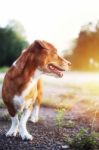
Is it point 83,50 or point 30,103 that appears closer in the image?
point 30,103

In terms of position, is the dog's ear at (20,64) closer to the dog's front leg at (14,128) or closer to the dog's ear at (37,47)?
the dog's ear at (37,47)

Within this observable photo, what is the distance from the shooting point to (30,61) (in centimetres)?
283

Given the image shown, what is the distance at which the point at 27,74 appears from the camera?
2.86m

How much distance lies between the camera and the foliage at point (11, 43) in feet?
11.6

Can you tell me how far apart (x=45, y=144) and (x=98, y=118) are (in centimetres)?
68

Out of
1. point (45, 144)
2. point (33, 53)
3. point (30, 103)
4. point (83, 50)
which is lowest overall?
point (45, 144)

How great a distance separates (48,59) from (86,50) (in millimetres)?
746

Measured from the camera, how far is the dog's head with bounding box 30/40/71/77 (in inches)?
111

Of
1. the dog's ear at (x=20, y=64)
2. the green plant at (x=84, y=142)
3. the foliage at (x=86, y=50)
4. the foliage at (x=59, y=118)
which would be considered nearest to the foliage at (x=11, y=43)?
the foliage at (x=86, y=50)

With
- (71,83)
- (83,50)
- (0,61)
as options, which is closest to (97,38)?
(83,50)

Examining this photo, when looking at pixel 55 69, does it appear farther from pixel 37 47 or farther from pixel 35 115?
pixel 35 115

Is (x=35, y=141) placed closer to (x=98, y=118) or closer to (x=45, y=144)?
(x=45, y=144)

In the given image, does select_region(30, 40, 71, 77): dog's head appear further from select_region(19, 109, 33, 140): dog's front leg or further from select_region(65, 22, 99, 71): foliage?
select_region(65, 22, 99, 71): foliage

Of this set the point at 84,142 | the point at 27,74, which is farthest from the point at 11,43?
the point at 84,142
